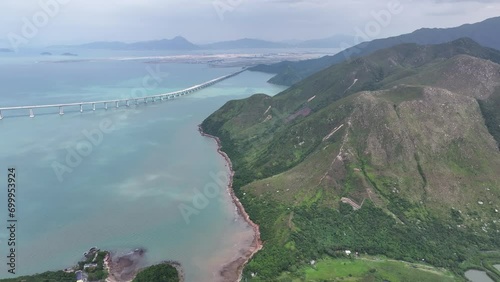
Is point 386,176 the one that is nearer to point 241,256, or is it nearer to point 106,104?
point 241,256

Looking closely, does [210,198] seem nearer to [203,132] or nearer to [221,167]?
[221,167]

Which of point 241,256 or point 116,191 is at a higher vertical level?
point 116,191

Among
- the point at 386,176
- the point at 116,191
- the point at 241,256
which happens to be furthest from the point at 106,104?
the point at 386,176

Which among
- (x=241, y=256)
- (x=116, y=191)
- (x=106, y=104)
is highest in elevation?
(x=106, y=104)

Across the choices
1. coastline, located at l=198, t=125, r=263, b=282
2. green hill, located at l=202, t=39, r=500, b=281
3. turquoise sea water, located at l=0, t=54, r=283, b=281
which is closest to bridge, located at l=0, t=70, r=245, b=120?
turquoise sea water, located at l=0, t=54, r=283, b=281

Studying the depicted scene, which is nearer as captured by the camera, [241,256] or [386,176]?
[241,256]

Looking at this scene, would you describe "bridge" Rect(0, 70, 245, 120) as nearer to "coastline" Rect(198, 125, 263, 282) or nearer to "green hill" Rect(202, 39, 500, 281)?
"green hill" Rect(202, 39, 500, 281)

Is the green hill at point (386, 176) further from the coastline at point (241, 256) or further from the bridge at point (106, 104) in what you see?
the bridge at point (106, 104)

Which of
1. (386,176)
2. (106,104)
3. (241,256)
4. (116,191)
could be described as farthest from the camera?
(106,104)
